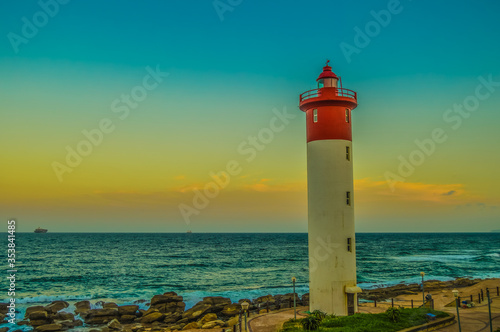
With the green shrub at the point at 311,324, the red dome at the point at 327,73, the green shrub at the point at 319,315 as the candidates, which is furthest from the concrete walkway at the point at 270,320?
the red dome at the point at 327,73

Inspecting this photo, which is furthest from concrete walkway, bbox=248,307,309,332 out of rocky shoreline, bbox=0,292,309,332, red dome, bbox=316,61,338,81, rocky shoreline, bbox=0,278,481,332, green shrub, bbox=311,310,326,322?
red dome, bbox=316,61,338,81

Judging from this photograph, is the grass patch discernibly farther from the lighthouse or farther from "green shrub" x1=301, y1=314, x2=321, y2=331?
the lighthouse

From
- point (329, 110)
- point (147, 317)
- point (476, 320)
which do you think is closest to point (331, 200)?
point (329, 110)

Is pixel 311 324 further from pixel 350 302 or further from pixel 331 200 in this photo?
pixel 331 200

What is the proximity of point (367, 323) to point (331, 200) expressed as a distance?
5.44m

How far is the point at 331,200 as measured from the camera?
707 inches

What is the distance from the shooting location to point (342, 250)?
1780 centimetres

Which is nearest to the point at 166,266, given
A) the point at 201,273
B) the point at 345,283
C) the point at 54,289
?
the point at 201,273

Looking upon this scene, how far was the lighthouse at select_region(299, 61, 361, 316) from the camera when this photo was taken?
699 inches

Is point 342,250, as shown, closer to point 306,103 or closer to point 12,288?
point 306,103

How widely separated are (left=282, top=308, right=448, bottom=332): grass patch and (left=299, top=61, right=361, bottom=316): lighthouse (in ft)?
5.70

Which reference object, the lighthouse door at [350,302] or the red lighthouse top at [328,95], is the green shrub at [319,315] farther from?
the red lighthouse top at [328,95]

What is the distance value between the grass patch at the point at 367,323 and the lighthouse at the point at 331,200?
174 centimetres

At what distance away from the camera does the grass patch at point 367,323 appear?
14.3m
